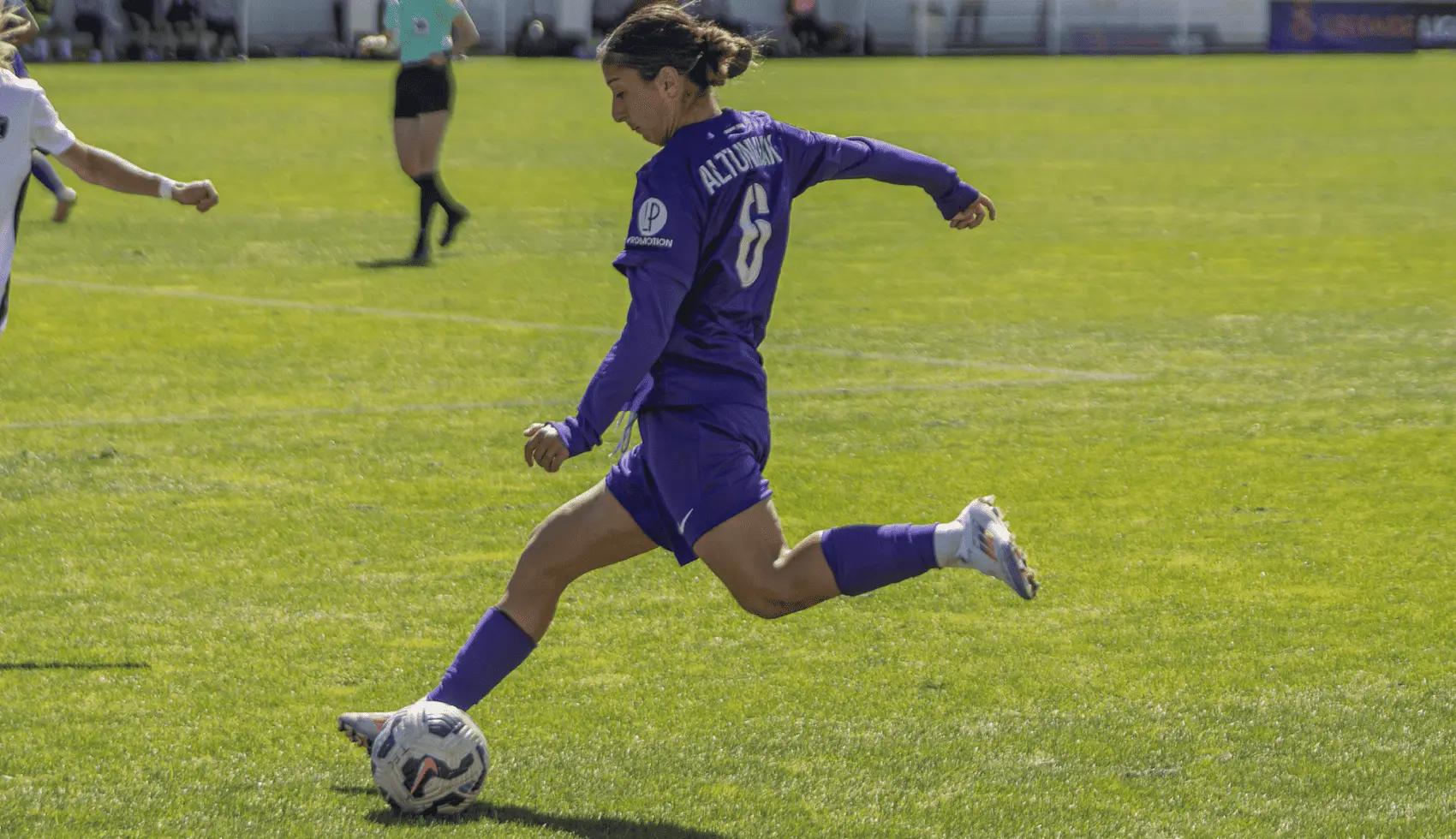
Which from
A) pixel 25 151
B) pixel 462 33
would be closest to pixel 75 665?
pixel 25 151

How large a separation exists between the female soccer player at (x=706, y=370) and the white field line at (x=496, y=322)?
6190 millimetres

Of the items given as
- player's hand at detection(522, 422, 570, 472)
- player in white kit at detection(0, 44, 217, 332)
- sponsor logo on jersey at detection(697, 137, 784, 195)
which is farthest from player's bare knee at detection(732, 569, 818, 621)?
player in white kit at detection(0, 44, 217, 332)

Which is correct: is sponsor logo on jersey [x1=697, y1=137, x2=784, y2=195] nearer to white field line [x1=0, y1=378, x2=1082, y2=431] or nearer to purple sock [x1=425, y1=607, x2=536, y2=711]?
purple sock [x1=425, y1=607, x2=536, y2=711]

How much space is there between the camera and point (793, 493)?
27.8ft

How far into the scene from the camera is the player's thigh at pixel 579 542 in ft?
16.8

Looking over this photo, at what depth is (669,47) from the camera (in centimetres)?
490

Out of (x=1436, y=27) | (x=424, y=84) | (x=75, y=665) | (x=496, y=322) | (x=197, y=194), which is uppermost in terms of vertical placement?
(x=197, y=194)

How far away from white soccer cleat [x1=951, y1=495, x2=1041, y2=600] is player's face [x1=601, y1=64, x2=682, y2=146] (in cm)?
114

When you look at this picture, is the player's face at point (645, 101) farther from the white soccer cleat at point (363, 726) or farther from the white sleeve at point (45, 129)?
the white sleeve at point (45, 129)

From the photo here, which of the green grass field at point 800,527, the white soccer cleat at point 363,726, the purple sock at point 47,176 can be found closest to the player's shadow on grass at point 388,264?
the green grass field at point 800,527

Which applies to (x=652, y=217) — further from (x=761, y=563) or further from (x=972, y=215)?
(x=972, y=215)

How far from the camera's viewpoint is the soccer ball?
15.9 feet

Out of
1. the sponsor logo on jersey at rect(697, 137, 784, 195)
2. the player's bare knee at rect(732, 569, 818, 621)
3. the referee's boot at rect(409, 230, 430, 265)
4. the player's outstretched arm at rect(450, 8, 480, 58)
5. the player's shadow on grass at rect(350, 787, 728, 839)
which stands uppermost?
the sponsor logo on jersey at rect(697, 137, 784, 195)

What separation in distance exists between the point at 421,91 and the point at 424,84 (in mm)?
56
